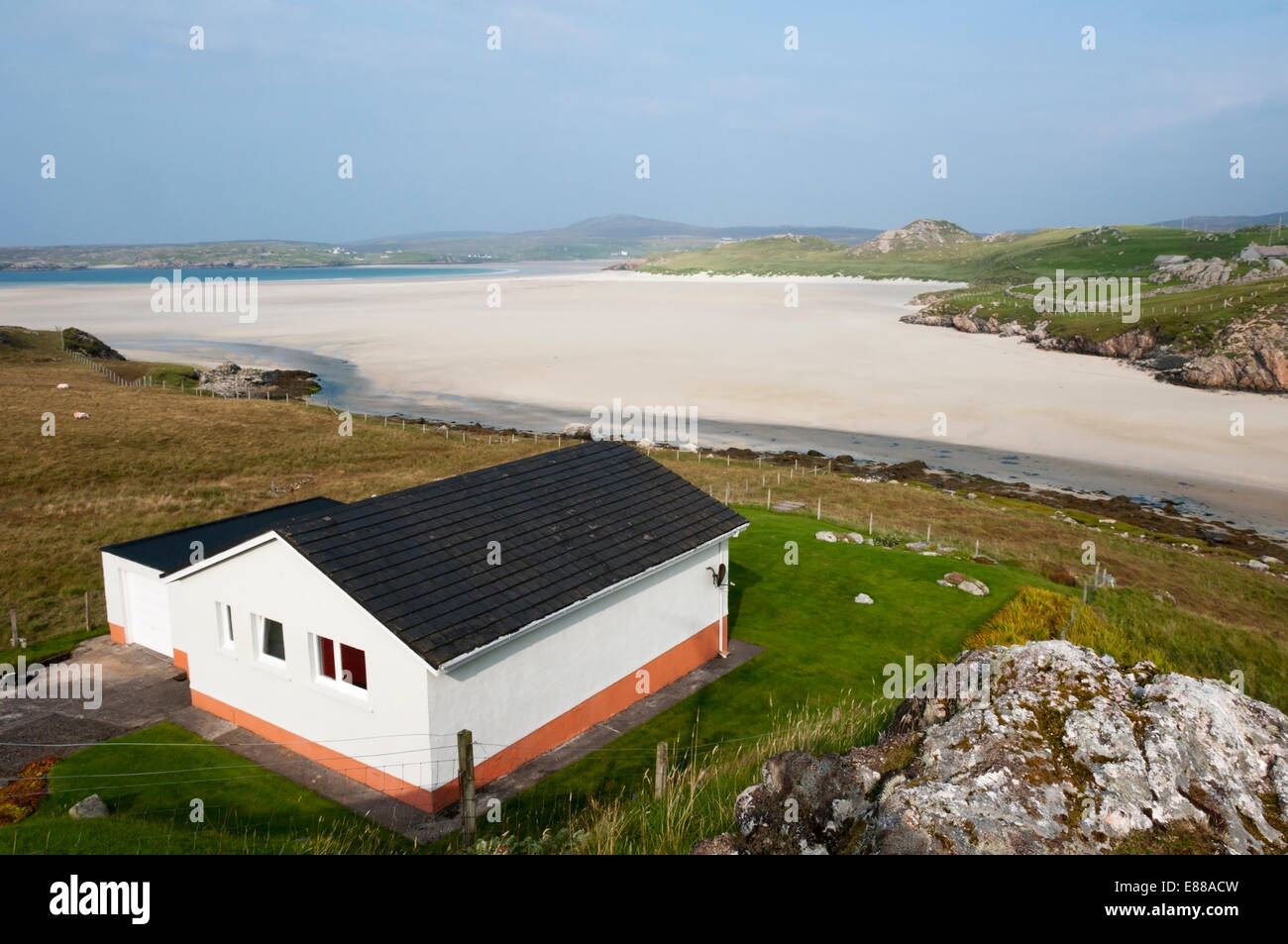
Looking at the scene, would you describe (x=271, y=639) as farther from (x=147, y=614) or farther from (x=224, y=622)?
(x=147, y=614)

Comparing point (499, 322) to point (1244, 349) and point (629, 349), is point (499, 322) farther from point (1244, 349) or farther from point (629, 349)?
point (1244, 349)

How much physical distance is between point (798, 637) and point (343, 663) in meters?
10.7

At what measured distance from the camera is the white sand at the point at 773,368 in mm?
54250

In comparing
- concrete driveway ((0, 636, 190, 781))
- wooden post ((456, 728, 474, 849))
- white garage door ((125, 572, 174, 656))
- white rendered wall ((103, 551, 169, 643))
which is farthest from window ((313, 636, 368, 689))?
white rendered wall ((103, 551, 169, 643))

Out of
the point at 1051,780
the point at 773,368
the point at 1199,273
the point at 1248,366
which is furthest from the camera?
the point at 1199,273

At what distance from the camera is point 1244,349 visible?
6912 centimetres

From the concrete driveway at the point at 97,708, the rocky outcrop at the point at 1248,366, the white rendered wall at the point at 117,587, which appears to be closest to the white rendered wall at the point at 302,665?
the concrete driveway at the point at 97,708

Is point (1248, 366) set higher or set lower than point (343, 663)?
higher

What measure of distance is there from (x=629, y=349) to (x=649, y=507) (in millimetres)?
66474

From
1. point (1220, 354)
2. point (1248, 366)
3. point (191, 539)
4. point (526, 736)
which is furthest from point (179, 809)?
point (1220, 354)

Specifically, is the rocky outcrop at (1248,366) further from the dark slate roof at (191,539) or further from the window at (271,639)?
the window at (271,639)

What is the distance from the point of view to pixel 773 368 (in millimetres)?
74625

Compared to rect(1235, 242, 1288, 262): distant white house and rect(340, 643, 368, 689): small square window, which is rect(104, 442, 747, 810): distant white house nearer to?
rect(340, 643, 368, 689): small square window
